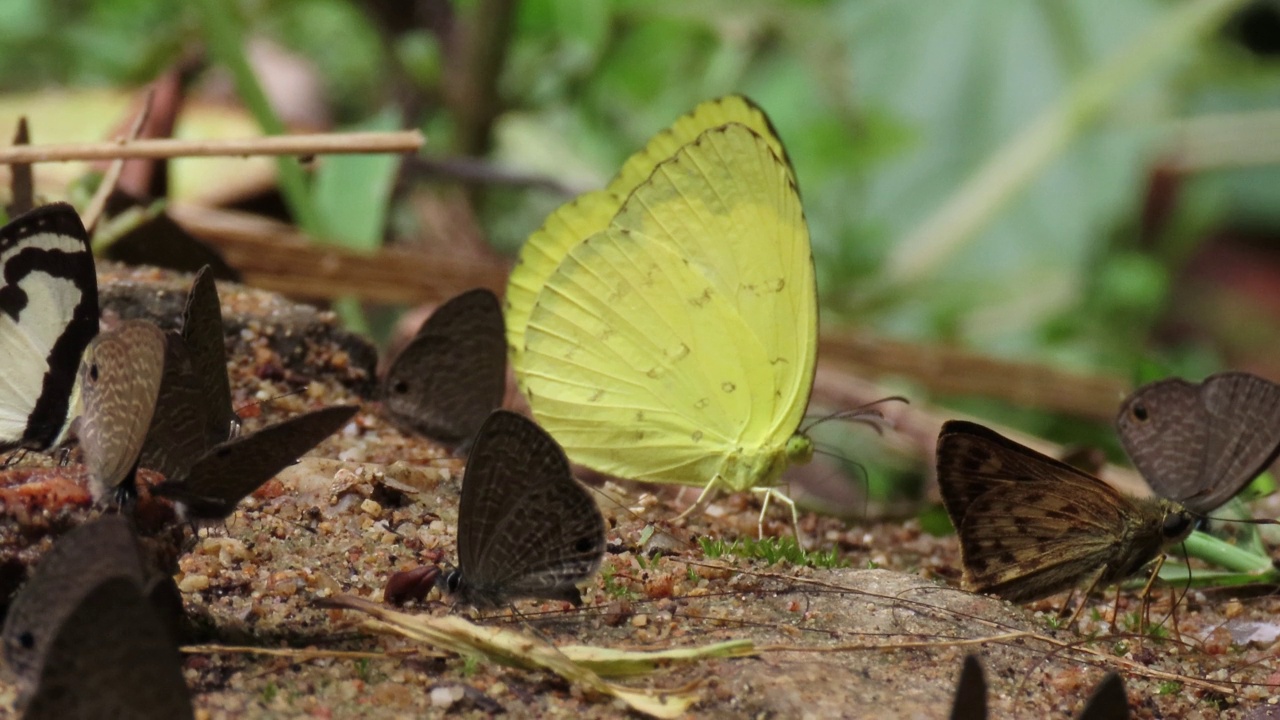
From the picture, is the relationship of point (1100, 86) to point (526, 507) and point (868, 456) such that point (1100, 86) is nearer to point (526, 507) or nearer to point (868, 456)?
point (868, 456)

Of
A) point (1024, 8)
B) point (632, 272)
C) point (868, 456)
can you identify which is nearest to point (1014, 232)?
point (1024, 8)

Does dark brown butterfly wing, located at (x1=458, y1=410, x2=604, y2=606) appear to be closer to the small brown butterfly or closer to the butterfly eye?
the small brown butterfly

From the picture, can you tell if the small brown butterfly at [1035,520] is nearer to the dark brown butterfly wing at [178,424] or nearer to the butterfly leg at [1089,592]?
the butterfly leg at [1089,592]

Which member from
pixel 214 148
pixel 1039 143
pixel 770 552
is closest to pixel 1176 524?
pixel 770 552

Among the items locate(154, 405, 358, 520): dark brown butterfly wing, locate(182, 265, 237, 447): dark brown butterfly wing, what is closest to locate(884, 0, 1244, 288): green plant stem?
locate(182, 265, 237, 447): dark brown butterfly wing

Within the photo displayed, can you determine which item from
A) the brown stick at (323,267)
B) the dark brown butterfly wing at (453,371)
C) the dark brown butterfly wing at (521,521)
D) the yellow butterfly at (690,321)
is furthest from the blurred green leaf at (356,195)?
the dark brown butterfly wing at (521,521)

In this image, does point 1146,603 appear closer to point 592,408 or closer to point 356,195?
point 592,408

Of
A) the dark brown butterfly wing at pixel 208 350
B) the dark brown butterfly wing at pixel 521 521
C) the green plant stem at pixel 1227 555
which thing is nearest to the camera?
the dark brown butterfly wing at pixel 521 521
